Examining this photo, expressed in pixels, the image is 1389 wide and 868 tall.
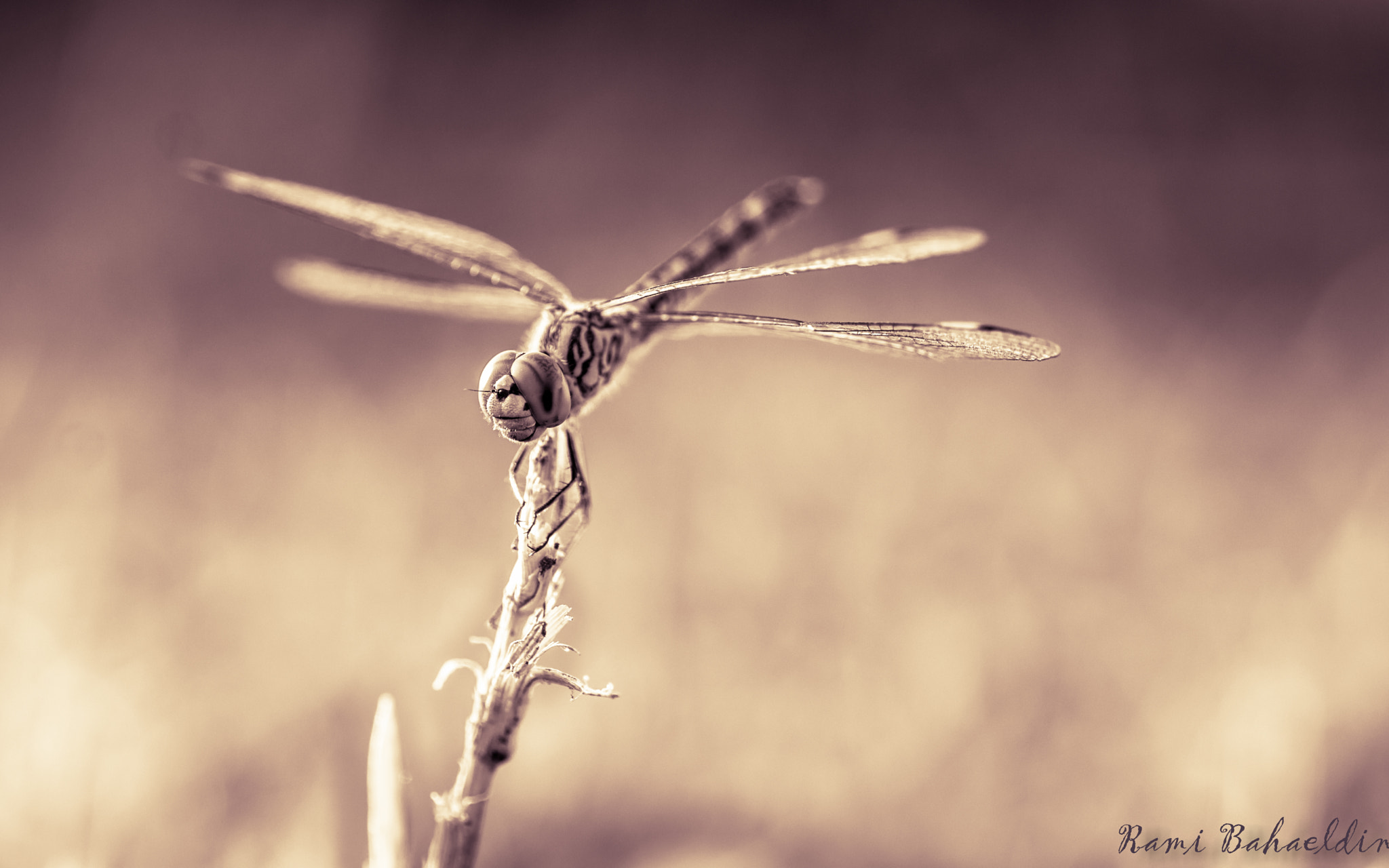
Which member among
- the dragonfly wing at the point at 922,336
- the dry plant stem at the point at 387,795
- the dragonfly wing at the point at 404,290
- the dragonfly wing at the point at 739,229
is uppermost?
the dragonfly wing at the point at 739,229

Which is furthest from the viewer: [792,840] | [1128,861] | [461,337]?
[461,337]

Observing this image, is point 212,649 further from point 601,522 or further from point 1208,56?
point 1208,56

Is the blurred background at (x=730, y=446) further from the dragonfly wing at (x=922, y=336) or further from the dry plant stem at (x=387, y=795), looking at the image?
the dragonfly wing at (x=922, y=336)

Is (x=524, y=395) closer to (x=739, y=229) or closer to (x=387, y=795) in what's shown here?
(x=387, y=795)

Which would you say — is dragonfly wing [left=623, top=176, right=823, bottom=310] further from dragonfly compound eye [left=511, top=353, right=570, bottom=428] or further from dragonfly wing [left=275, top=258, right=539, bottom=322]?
dragonfly compound eye [left=511, top=353, right=570, bottom=428]

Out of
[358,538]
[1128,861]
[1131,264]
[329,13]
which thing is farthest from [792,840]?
[329,13]

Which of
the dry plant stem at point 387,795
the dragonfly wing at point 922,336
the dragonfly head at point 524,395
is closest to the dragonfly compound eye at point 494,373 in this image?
the dragonfly head at point 524,395

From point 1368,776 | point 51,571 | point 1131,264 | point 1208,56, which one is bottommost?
point 1368,776
